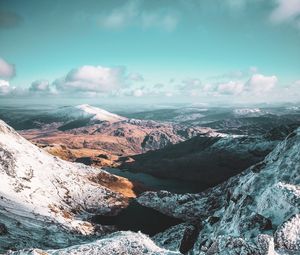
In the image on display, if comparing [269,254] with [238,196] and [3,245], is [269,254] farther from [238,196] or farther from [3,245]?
[3,245]

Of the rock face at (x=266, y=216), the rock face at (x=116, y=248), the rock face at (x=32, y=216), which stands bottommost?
the rock face at (x=32, y=216)

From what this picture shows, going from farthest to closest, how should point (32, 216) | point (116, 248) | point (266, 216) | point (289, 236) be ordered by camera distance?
point (32, 216), point (266, 216), point (116, 248), point (289, 236)

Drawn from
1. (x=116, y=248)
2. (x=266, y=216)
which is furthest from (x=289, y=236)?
(x=116, y=248)

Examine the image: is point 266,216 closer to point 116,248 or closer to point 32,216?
point 116,248

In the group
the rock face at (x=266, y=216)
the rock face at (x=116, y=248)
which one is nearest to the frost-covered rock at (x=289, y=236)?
the rock face at (x=266, y=216)

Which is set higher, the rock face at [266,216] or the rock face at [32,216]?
the rock face at [266,216]

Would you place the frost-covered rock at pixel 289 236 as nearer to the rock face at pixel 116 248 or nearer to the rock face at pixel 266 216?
the rock face at pixel 266 216

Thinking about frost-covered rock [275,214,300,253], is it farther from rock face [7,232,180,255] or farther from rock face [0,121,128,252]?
rock face [0,121,128,252]

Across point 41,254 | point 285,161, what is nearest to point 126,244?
point 41,254

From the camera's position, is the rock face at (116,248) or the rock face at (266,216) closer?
the rock face at (266,216)

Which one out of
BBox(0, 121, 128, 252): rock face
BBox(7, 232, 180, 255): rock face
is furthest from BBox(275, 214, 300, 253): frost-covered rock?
BBox(0, 121, 128, 252): rock face

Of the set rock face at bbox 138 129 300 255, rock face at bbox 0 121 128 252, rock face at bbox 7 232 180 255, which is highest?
rock face at bbox 138 129 300 255
